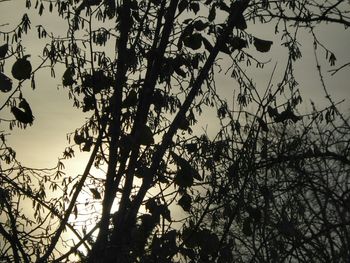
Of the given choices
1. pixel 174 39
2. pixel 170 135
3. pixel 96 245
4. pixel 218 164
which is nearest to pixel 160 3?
pixel 174 39

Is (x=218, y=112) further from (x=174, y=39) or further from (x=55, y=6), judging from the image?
(x=55, y=6)

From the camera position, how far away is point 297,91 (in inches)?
199

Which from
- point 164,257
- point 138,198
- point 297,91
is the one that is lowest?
point 164,257

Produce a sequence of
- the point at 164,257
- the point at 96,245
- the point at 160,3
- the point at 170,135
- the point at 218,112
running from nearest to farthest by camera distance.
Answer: the point at 164,257 → the point at 96,245 → the point at 170,135 → the point at 160,3 → the point at 218,112

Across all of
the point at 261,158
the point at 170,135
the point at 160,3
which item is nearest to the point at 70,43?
the point at 160,3

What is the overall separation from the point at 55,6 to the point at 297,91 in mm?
2575

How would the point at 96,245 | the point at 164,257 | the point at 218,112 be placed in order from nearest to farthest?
the point at 164,257, the point at 96,245, the point at 218,112

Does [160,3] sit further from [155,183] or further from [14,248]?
[14,248]

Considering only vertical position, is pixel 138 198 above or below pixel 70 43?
below

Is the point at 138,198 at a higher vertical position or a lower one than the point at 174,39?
A: lower

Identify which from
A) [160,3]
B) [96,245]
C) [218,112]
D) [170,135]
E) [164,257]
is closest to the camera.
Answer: [164,257]

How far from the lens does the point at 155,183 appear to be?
178 inches

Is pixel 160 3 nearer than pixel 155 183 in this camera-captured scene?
No

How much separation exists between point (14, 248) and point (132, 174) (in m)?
1.13
